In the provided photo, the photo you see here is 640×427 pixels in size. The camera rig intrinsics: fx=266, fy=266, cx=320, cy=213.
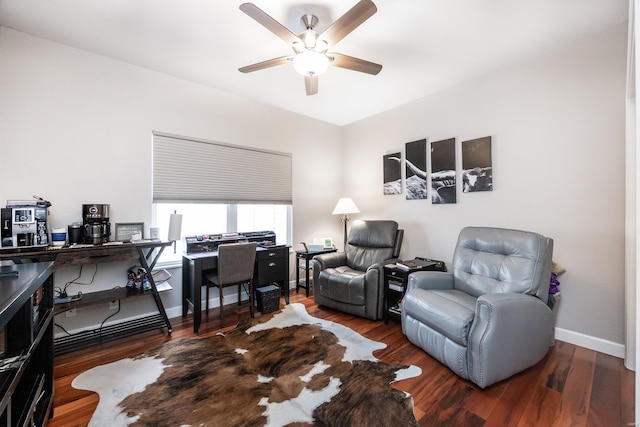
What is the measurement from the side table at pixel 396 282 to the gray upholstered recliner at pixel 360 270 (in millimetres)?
62

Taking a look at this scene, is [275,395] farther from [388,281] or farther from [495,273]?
[495,273]

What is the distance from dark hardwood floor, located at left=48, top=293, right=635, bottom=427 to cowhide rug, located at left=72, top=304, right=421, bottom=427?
0.35ft

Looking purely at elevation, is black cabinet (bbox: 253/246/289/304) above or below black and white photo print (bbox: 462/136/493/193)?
below

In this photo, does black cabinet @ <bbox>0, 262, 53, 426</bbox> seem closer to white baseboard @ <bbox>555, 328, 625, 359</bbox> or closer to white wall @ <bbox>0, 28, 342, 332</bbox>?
white wall @ <bbox>0, 28, 342, 332</bbox>

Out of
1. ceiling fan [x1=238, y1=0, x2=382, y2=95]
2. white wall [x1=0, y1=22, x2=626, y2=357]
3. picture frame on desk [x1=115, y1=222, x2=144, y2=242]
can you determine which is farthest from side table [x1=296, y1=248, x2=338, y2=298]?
ceiling fan [x1=238, y1=0, x2=382, y2=95]

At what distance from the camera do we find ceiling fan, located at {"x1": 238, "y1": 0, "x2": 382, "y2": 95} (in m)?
1.63

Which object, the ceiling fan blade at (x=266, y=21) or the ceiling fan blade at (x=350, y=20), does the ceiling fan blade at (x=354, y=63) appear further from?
the ceiling fan blade at (x=266, y=21)

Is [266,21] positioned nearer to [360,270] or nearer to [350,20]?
[350,20]

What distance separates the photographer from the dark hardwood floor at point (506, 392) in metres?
1.53

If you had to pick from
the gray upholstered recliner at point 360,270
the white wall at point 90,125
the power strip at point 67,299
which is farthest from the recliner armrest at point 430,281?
Result: the power strip at point 67,299

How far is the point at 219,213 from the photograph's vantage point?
135 inches

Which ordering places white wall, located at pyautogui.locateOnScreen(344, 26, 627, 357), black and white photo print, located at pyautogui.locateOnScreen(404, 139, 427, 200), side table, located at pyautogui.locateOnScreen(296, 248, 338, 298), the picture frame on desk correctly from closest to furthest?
white wall, located at pyautogui.locateOnScreen(344, 26, 627, 357), the picture frame on desk, black and white photo print, located at pyautogui.locateOnScreen(404, 139, 427, 200), side table, located at pyautogui.locateOnScreen(296, 248, 338, 298)

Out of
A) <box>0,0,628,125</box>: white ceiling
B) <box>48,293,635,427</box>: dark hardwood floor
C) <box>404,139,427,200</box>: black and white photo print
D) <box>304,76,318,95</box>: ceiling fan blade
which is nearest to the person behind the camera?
<box>48,293,635,427</box>: dark hardwood floor

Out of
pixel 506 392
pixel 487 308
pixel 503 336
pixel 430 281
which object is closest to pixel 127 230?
pixel 430 281
